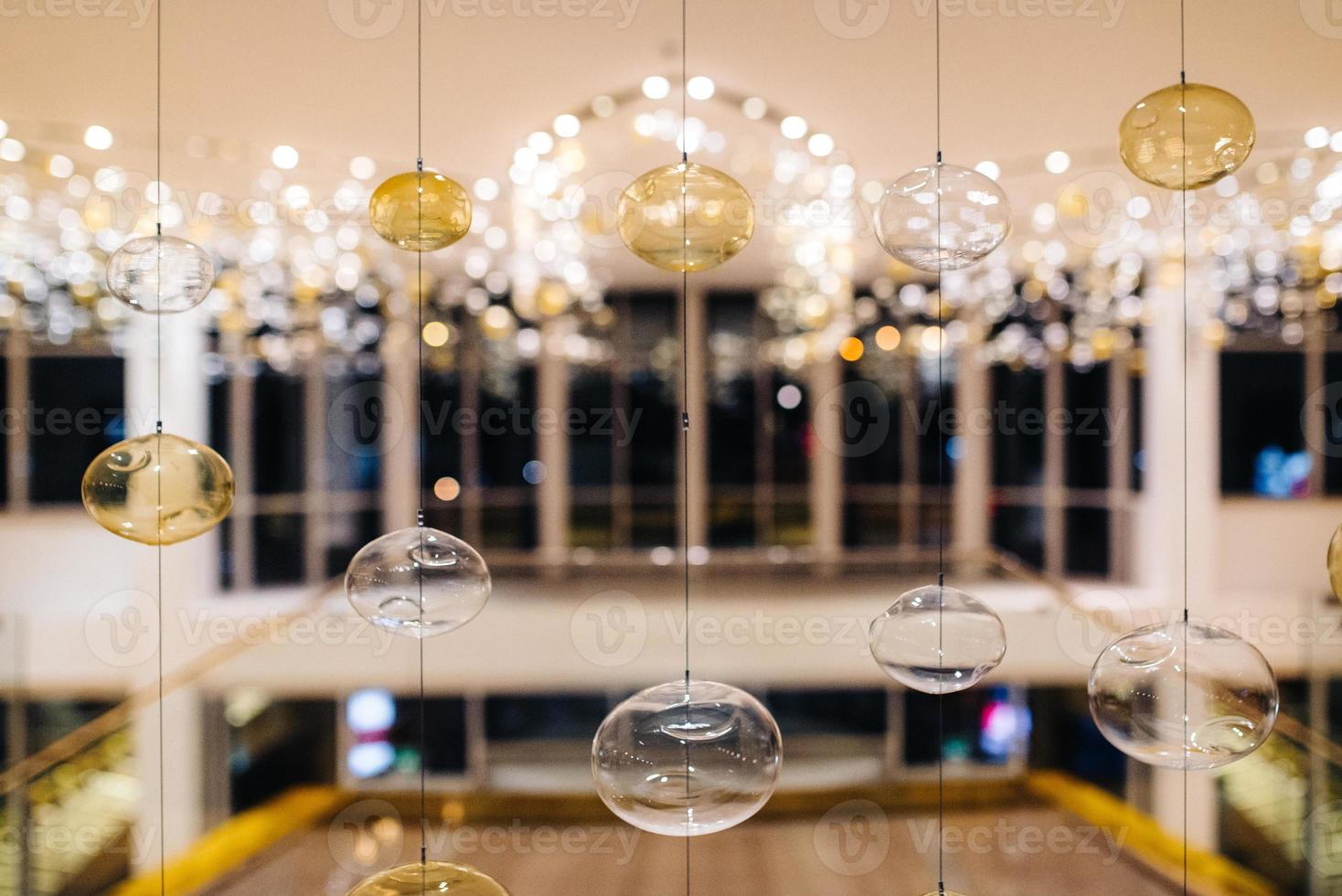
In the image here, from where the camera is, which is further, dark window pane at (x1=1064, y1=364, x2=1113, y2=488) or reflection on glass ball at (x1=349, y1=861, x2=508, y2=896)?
dark window pane at (x1=1064, y1=364, x2=1113, y2=488)

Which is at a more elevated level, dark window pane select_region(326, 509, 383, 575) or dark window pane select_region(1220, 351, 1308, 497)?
dark window pane select_region(1220, 351, 1308, 497)

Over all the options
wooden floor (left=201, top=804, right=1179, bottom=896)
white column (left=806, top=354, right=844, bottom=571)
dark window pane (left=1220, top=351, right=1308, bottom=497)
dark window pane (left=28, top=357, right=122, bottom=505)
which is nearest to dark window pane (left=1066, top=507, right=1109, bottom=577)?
dark window pane (left=1220, top=351, right=1308, bottom=497)

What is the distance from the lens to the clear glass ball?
1.79 meters

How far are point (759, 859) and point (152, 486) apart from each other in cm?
559

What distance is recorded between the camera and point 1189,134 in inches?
71.1

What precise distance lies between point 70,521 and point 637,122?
692cm

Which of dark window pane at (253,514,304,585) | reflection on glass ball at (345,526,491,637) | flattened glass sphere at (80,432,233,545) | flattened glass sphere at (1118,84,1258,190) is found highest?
flattened glass sphere at (1118,84,1258,190)

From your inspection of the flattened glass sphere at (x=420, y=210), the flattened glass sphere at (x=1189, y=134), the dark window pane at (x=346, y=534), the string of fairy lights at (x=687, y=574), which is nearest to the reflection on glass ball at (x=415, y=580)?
the string of fairy lights at (x=687, y=574)

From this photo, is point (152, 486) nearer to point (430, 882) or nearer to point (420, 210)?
point (420, 210)

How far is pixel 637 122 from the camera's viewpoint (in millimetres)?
4277

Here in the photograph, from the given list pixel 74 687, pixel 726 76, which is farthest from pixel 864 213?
pixel 74 687

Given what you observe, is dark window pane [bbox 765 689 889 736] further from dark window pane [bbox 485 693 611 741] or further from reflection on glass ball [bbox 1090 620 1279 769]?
reflection on glass ball [bbox 1090 620 1279 769]

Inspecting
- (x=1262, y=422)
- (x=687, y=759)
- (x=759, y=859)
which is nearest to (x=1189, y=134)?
(x=687, y=759)

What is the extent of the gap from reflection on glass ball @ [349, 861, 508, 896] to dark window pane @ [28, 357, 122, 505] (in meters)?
7.86
